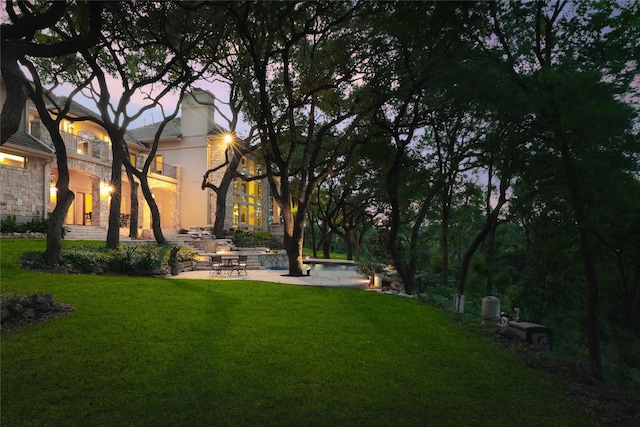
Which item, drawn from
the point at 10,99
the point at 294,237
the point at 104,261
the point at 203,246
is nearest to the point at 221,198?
the point at 203,246

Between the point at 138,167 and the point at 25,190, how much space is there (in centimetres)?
894

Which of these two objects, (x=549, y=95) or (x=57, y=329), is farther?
(x=57, y=329)

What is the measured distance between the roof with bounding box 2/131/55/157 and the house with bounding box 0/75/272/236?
11mm

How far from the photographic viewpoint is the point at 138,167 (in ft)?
84.6

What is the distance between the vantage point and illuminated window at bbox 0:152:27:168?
648 inches

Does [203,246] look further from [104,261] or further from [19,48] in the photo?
[19,48]

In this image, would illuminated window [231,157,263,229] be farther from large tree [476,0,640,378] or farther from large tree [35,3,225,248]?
large tree [476,0,640,378]

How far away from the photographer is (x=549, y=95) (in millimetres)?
5297

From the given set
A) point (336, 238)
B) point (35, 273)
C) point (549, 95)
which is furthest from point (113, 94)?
point (336, 238)

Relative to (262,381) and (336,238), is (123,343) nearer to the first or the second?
(262,381)

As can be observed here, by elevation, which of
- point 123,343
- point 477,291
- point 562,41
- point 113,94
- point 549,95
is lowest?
point 477,291

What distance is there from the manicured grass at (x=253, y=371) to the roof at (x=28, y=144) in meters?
11.6

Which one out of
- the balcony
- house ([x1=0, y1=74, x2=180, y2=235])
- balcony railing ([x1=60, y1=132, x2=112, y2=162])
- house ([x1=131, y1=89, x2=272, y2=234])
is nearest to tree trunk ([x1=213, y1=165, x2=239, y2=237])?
house ([x1=131, y1=89, x2=272, y2=234])

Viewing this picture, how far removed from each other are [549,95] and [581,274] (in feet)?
30.9
